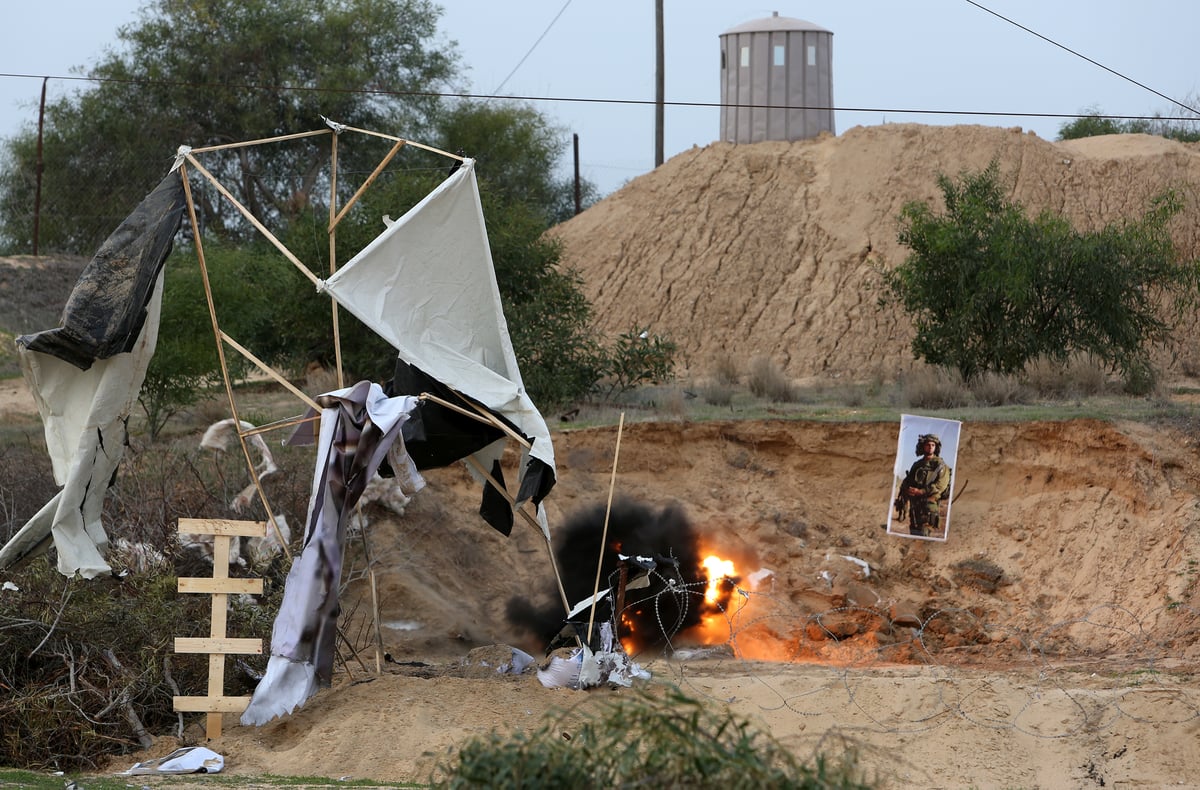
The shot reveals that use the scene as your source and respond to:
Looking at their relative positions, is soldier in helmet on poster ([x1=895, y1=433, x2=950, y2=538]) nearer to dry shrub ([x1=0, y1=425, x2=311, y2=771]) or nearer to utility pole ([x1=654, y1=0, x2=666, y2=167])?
dry shrub ([x1=0, y1=425, x2=311, y2=771])

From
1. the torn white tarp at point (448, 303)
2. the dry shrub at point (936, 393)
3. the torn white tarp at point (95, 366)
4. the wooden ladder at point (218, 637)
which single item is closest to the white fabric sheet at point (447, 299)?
the torn white tarp at point (448, 303)

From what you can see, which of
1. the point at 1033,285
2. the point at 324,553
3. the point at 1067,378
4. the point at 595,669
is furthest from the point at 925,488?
the point at 324,553

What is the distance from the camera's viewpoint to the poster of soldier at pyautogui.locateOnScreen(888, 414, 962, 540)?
14555 mm

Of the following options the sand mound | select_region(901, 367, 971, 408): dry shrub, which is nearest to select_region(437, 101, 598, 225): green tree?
the sand mound

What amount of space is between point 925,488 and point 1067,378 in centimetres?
433

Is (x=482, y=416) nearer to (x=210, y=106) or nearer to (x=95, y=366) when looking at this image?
(x=95, y=366)

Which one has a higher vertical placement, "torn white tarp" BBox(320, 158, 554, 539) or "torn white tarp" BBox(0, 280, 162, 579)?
"torn white tarp" BBox(320, 158, 554, 539)

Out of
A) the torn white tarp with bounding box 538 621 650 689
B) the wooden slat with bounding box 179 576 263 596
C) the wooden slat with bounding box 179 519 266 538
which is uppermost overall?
the wooden slat with bounding box 179 519 266 538

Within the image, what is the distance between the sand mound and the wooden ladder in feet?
57.8

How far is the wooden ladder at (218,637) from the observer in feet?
29.1

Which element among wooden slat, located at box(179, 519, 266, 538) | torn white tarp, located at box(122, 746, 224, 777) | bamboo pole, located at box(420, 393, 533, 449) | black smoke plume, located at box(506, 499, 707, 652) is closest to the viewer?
torn white tarp, located at box(122, 746, 224, 777)

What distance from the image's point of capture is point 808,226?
95.2 feet

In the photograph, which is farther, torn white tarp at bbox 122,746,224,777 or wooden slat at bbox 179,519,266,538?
wooden slat at bbox 179,519,266,538

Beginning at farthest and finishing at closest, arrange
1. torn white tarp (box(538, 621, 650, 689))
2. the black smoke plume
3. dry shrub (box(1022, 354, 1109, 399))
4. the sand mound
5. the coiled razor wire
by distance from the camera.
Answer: the sand mound → dry shrub (box(1022, 354, 1109, 399)) → the black smoke plume → torn white tarp (box(538, 621, 650, 689)) → the coiled razor wire
